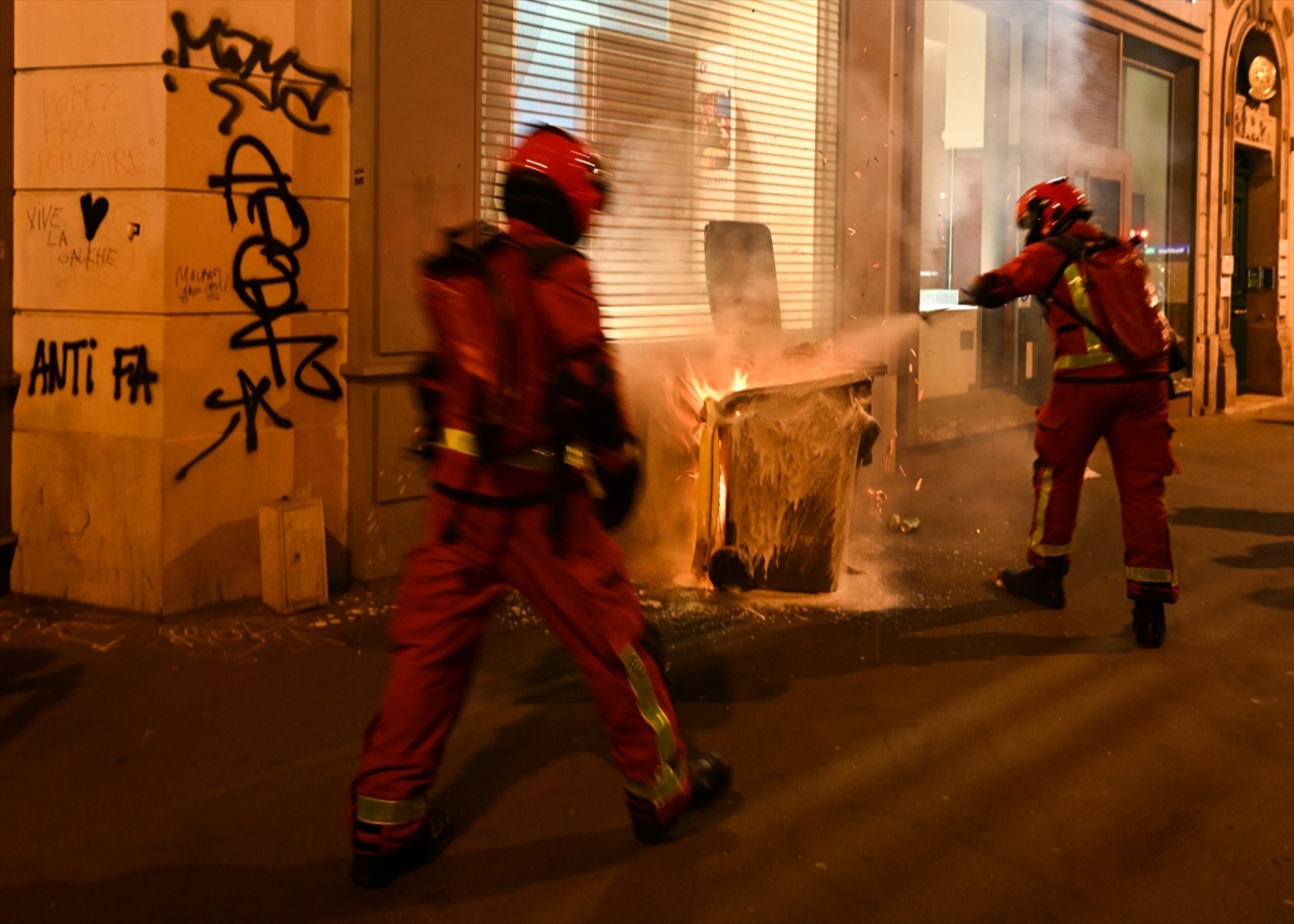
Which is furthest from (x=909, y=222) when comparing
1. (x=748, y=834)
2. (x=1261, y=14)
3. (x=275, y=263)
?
(x=1261, y=14)

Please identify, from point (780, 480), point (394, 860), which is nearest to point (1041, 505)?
point (780, 480)

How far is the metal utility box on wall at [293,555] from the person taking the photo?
5.35 meters

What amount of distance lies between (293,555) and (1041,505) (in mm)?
3430

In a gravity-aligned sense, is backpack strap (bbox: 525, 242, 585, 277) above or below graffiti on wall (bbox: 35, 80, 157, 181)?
below

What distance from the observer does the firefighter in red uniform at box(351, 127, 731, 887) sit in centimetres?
286

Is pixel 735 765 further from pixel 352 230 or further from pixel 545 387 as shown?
pixel 352 230

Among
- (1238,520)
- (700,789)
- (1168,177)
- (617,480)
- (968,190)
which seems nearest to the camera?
(617,480)

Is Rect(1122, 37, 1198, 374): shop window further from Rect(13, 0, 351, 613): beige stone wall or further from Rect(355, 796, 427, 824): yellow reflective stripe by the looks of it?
Rect(355, 796, 427, 824): yellow reflective stripe

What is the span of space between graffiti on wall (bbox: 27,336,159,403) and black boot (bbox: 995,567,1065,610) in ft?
13.7

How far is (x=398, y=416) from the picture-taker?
590 cm

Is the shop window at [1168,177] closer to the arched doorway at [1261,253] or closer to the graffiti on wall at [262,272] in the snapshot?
the arched doorway at [1261,253]

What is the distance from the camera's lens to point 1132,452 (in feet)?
17.1

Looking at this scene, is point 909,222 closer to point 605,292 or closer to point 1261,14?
point 605,292

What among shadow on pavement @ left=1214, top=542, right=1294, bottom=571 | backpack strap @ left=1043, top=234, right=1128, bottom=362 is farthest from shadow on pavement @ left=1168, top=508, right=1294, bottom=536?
backpack strap @ left=1043, top=234, right=1128, bottom=362
